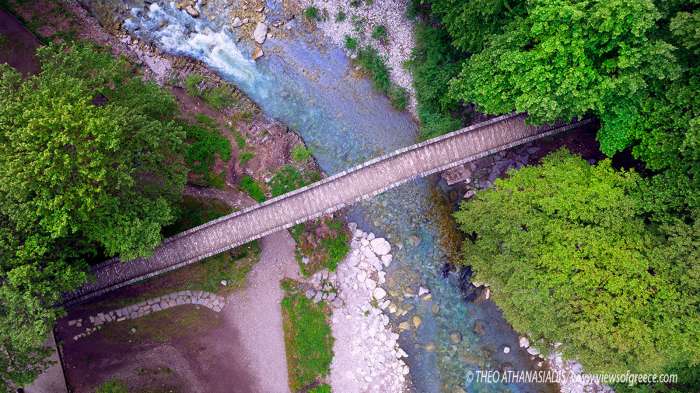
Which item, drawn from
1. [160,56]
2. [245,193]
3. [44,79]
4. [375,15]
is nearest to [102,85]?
[44,79]

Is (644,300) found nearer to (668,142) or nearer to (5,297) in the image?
(668,142)

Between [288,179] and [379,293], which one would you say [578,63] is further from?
[288,179]

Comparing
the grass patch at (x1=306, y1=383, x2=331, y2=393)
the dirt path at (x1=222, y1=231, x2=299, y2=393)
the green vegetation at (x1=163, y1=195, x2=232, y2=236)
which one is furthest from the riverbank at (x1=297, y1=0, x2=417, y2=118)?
the grass patch at (x1=306, y1=383, x2=331, y2=393)

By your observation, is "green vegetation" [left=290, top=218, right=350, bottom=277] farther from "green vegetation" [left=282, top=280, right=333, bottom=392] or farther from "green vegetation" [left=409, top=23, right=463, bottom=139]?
"green vegetation" [left=409, top=23, right=463, bottom=139]

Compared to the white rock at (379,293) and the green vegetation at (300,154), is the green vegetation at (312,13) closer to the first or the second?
the green vegetation at (300,154)

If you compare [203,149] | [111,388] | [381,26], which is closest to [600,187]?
[381,26]
